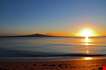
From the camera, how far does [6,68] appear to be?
423 inches

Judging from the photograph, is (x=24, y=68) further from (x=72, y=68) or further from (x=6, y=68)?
(x=72, y=68)

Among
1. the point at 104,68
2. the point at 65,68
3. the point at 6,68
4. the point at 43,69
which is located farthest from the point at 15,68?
the point at 104,68

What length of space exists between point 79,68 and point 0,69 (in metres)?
3.02

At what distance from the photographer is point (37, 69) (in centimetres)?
1100

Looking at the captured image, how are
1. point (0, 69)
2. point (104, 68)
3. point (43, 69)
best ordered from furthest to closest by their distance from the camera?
point (43, 69) < point (0, 69) < point (104, 68)

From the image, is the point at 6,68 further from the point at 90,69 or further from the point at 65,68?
the point at 90,69

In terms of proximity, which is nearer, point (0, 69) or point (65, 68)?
point (0, 69)

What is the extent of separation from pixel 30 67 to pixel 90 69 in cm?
226

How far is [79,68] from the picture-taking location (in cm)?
1139

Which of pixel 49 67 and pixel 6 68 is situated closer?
pixel 6 68

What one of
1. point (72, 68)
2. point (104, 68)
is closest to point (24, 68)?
point (72, 68)

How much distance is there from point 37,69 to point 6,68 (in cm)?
114

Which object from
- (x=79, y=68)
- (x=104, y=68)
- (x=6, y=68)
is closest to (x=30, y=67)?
(x=6, y=68)

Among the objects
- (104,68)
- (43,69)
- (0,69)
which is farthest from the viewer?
(43,69)
